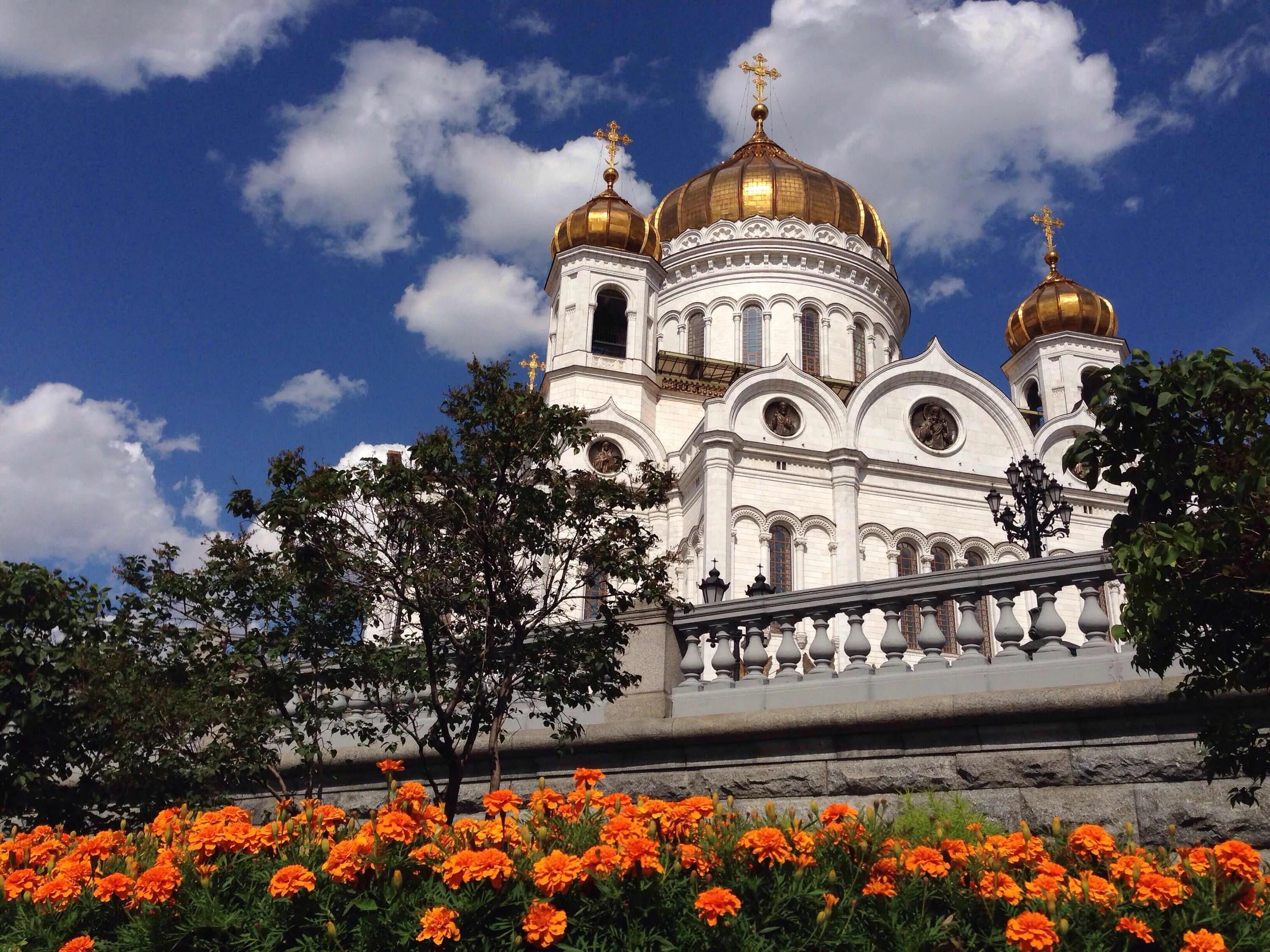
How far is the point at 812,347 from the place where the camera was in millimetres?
36312

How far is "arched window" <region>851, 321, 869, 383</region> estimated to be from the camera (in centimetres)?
3653

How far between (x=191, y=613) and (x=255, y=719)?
5.48 ft

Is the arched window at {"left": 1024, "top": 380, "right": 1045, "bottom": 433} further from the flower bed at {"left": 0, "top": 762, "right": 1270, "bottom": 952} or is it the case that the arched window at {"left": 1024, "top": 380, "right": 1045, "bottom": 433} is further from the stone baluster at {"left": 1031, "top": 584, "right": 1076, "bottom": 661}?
the flower bed at {"left": 0, "top": 762, "right": 1270, "bottom": 952}

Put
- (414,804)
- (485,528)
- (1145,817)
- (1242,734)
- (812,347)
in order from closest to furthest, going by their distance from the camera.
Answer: (414,804) → (1242,734) → (1145,817) → (485,528) → (812,347)

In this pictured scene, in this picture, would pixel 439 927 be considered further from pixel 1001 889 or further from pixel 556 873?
pixel 1001 889

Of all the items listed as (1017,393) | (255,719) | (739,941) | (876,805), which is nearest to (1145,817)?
(876,805)

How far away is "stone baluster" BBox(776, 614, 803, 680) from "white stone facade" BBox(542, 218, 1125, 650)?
15.7 m

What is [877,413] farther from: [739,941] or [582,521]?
[739,941]

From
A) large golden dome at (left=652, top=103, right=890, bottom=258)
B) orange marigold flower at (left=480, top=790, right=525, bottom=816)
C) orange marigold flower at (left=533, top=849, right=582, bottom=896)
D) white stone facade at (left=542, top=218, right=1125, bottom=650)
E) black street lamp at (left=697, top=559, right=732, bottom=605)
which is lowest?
orange marigold flower at (left=533, top=849, right=582, bottom=896)

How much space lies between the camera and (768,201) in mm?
38188

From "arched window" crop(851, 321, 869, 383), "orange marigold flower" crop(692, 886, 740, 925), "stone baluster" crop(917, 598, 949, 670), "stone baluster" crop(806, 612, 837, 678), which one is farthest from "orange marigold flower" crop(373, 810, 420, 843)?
"arched window" crop(851, 321, 869, 383)

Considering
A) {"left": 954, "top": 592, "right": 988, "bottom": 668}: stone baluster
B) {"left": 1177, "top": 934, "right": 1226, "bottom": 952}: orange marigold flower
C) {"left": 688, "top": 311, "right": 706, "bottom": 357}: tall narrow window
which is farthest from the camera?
{"left": 688, "top": 311, "right": 706, "bottom": 357}: tall narrow window

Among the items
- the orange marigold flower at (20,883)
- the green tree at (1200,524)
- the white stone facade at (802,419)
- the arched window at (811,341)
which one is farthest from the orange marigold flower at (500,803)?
the arched window at (811,341)

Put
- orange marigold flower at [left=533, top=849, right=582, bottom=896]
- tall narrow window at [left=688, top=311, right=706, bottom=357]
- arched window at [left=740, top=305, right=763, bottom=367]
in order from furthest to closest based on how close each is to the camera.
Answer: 1. tall narrow window at [left=688, top=311, right=706, bottom=357]
2. arched window at [left=740, top=305, right=763, bottom=367]
3. orange marigold flower at [left=533, top=849, right=582, bottom=896]
